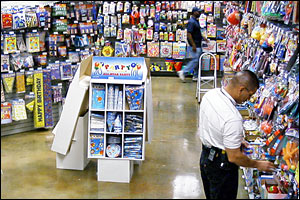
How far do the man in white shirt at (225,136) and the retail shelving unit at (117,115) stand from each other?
1.62m

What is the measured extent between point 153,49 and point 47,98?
4866mm

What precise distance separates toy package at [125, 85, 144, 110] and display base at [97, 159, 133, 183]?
675 millimetres

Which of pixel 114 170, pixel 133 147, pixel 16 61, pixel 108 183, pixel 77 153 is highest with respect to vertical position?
pixel 16 61

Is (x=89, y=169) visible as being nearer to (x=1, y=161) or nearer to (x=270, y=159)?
(x=1, y=161)

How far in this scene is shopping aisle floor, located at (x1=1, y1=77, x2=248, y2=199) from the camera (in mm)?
5008

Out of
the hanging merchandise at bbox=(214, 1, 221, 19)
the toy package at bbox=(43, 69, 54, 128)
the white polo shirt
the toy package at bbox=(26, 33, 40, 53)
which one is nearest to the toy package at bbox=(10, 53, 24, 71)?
the toy package at bbox=(26, 33, 40, 53)

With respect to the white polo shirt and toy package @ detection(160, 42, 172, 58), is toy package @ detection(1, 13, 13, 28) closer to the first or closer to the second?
the white polo shirt

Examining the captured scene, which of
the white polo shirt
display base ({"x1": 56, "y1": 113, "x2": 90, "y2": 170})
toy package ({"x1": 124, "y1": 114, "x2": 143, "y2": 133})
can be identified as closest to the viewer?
the white polo shirt

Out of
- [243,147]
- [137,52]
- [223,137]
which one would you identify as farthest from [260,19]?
[137,52]

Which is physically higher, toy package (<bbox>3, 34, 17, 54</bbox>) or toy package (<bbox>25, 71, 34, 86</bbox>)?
toy package (<bbox>3, 34, 17, 54</bbox>)

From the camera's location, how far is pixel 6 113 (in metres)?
6.73

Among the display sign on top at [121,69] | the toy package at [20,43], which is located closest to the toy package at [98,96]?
the display sign on top at [121,69]

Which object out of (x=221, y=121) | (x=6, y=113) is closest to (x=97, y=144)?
(x=6, y=113)

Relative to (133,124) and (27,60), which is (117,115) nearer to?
(133,124)
